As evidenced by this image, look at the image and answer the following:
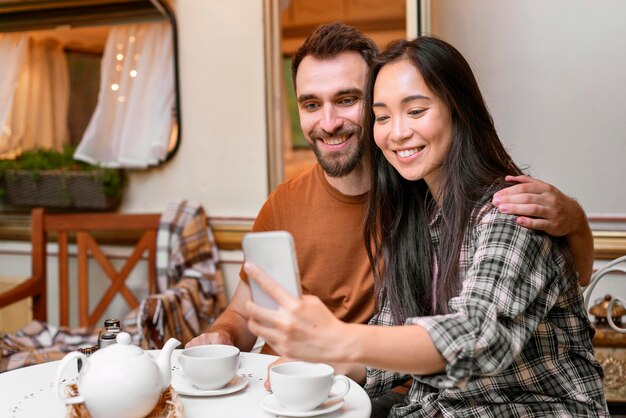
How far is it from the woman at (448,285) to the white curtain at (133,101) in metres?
2.21

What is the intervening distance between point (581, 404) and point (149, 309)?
Answer: 199 centimetres

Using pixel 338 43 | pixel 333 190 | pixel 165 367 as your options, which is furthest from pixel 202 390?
pixel 338 43

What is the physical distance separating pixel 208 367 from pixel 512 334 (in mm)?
603

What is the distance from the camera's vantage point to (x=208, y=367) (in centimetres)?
155

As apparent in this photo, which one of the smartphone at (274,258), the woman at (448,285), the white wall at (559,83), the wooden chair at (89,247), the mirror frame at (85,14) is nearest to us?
the smartphone at (274,258)

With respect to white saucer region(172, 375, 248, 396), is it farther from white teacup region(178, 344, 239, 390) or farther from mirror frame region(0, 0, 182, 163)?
mirror frame region(0, 0, 182, 163)

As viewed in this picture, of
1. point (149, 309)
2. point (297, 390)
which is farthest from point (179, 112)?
point (297, 390)

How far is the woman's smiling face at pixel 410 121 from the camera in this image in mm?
1663

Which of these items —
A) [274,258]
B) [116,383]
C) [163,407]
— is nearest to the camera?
[274,258]

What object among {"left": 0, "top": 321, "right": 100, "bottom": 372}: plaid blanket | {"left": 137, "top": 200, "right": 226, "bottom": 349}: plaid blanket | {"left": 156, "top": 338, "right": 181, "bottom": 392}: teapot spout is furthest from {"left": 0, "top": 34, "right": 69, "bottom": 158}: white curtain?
{"left": 156, "top": 338, "right": 181, "bottom": 392}: teapot spout

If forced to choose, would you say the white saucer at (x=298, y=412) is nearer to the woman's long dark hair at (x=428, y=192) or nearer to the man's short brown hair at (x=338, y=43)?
the woman's long dark hair at (x=428, y=192)

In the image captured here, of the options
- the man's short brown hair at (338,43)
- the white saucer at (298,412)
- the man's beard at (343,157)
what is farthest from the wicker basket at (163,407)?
the man's short brown hair at (338,43)

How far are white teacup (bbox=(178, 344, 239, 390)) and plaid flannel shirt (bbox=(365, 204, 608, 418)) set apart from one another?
0.39 meters

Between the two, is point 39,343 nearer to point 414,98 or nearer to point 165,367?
point 165,367
